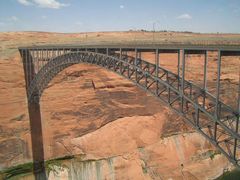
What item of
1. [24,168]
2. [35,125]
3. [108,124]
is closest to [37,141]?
[35,125]

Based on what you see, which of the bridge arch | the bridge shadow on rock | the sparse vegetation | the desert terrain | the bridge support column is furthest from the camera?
the bridge shadow on rock

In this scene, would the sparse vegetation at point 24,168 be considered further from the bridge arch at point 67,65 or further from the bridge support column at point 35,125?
the bridge arch at point 67,65

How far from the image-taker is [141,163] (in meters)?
29.2

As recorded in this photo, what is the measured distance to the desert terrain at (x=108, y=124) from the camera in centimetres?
2584

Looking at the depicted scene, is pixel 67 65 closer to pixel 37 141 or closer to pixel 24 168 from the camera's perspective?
pixel 37 141

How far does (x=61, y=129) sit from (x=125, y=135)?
575cm

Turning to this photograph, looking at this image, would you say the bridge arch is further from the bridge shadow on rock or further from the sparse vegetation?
the sparse vegetation

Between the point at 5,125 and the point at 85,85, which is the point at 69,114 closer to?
the point at 85,85

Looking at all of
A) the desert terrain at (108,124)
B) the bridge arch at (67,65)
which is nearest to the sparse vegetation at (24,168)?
the desert terrain at (108,124)

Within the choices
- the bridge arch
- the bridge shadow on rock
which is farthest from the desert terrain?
the bridge arch

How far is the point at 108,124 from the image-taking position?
28.9 metres

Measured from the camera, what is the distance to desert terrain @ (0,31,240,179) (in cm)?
2584

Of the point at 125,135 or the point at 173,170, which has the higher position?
the point at 125,135

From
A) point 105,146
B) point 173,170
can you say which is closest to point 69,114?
point 105,146
